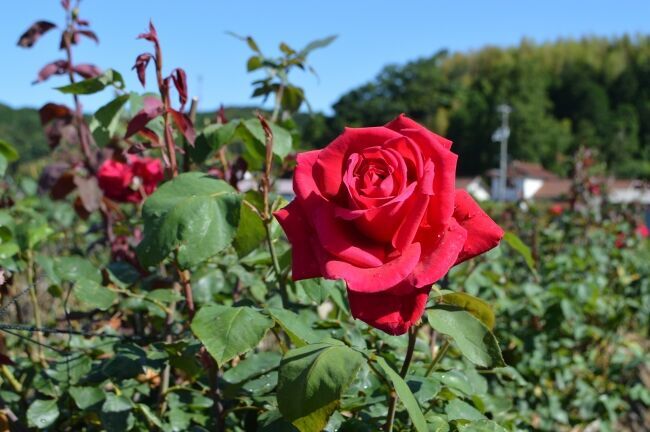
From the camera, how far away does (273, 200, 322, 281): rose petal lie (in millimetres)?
683

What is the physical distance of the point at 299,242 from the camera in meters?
0.69

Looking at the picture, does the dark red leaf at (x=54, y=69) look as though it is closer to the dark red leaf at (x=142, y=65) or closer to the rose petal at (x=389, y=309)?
the dark red leaf at (x=142, y=65)

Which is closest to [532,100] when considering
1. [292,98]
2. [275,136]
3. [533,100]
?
[533,100]

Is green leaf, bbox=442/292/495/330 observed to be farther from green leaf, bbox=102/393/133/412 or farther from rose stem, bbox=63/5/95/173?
rose stem, bbox=63/5/95/173

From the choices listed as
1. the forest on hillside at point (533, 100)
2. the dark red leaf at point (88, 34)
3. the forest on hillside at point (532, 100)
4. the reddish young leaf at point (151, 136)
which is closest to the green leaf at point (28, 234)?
the reddish young leaf at point (151, 136)

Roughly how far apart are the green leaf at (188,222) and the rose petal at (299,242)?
0.12 meters

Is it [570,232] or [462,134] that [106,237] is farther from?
[462,134]

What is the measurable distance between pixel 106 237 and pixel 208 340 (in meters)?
1.06

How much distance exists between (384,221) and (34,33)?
4.18 feet

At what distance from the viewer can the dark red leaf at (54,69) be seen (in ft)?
5.06

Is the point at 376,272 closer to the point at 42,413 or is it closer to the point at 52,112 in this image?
the point at 42,413

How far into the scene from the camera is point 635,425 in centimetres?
272

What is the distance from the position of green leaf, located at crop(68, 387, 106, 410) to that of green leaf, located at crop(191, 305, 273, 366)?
0.32 meters

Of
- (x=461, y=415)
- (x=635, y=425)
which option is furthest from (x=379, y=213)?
(x=635, y=425)
